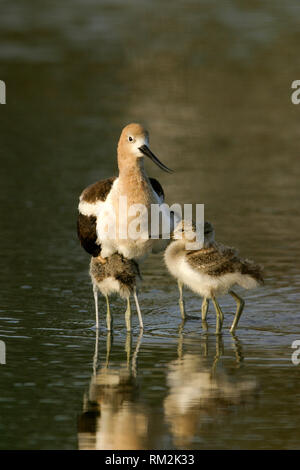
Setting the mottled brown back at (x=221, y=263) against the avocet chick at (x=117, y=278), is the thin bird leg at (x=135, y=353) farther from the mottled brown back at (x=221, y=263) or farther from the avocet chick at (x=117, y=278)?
the mottled brown back at (x=221, y=263)

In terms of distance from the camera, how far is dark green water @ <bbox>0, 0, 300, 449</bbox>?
22.0 ft

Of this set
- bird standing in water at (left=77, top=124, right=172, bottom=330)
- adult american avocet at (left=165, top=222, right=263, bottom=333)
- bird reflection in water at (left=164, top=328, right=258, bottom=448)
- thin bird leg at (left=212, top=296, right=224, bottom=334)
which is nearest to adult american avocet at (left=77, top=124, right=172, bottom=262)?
bird standing in water at (left=77, top=124, right=172, bottom=330)

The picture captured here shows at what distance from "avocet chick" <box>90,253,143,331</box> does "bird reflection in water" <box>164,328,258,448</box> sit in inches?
34.3

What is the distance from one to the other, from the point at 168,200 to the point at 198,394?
694 centimetres

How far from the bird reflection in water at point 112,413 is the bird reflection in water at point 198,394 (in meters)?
0.21

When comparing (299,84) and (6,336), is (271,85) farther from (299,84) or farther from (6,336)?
(6,336)

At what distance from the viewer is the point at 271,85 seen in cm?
2264

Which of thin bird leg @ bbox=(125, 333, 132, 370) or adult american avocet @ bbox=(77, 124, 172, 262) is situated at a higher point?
adult american avocet @ bbox=(77, 124, 172, 262)

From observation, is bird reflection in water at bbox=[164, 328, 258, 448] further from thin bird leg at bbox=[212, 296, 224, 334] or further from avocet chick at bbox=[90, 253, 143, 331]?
avocet chick at bbox=[90, 253, 143, 331]

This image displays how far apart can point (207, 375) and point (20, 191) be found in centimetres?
772

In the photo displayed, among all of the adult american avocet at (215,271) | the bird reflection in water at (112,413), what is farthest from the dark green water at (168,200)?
the adult american avocet at (215,271)

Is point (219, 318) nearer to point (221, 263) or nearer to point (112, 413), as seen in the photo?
point (221, 263)

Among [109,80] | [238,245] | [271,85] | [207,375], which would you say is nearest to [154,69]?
[109,80]

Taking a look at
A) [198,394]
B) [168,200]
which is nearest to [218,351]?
[198,394]
